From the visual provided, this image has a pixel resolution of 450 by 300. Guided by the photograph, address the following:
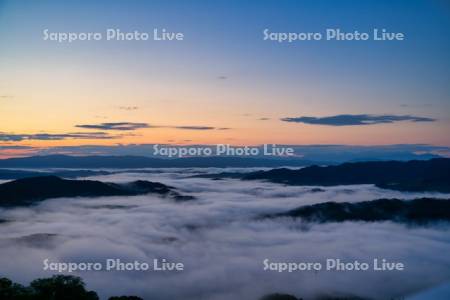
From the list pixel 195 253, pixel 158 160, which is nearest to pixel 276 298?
pixel 195 253

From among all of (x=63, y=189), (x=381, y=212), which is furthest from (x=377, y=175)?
(x=63, y=189)

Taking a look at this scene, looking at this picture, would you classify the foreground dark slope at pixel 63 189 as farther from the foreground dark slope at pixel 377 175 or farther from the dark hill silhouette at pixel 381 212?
the foreground dark slope at pixel 377 175

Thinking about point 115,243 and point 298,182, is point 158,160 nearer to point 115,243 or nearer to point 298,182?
point 115,243

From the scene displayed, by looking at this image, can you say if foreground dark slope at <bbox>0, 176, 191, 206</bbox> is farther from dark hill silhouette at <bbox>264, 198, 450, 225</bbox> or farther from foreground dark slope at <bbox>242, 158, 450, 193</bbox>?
foreground dark slope at <bbox>242, 158, 450, 193</bbox>

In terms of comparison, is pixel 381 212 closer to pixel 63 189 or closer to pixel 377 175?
pixel 377 175

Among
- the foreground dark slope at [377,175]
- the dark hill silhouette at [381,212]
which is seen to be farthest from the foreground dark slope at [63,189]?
the foreground dark slope at [377,175]
